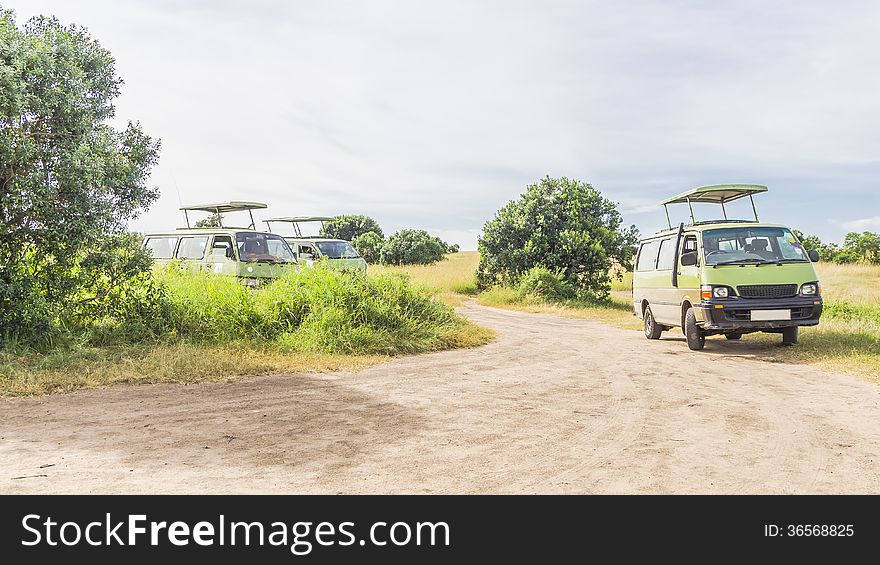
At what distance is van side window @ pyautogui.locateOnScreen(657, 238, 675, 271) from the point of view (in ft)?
44.1

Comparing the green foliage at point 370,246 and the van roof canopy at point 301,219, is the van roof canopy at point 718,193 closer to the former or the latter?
the van roof canopy at point 301,219

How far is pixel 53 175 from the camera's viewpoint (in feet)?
33.0

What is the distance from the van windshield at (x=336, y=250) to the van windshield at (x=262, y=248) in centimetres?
440

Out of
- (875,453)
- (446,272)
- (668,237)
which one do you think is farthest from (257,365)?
(446,272)

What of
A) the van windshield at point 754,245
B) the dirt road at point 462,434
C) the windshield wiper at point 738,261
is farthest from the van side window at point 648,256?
the dirt road at point 462,434

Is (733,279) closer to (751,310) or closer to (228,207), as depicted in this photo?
(751,310)

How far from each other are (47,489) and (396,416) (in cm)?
324

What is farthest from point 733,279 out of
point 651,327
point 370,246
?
point 370,246

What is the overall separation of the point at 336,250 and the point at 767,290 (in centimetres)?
1285

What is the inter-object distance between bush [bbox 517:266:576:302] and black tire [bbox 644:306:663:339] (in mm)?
9005

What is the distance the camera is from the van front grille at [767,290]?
11.6 metres

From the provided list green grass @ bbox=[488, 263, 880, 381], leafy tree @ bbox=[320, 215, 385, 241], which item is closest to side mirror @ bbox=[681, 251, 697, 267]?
green grass @ bbox=[488, 263, 880, 381]

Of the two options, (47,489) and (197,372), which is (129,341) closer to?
(197,372)

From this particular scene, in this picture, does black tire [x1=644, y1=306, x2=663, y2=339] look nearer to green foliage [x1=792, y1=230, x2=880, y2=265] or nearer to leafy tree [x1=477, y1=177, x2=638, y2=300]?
leafy tree [x1=477, y1=177, x2=638, y2=300]
